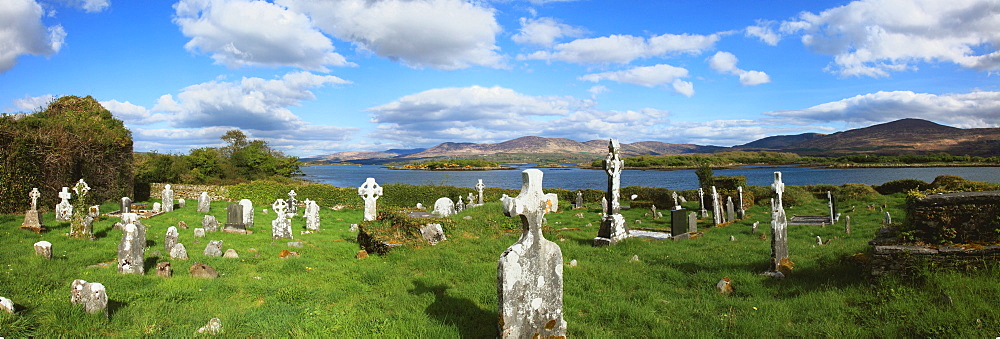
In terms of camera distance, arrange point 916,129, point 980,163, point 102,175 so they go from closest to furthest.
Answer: point 102,175 → point 980,163 → point 916,129

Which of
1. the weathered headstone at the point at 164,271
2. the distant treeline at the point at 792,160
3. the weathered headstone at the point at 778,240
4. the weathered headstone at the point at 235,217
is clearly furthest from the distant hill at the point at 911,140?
the weathered headstone at the point at 164,271

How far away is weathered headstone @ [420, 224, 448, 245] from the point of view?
38.7 ft

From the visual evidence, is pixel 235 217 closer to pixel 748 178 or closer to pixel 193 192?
pixel 193 192

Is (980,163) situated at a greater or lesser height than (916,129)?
lesser

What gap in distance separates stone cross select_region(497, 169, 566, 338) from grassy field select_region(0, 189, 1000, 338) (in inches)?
29.8

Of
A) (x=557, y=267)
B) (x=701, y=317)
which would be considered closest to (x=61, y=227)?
(x=557, y=267)

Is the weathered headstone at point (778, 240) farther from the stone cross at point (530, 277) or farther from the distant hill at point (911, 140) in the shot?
the distant hill at point (911, 140)

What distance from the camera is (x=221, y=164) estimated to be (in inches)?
1607

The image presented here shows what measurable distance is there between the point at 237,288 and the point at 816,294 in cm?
863

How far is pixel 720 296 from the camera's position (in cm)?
635

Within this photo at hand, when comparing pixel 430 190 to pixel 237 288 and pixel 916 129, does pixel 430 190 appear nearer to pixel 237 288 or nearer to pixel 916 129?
pixel 237 288

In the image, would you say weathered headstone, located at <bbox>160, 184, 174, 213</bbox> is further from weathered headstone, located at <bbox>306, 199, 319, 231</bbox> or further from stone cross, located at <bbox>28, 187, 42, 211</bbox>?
weathered headstone, located at <bbox>306, 199, 319, 231</bbox>

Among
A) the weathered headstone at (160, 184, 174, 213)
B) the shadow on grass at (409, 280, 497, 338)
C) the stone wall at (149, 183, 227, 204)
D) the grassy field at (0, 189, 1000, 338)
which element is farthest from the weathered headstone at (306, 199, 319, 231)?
the stone wall at (149, 183, 227, 204)

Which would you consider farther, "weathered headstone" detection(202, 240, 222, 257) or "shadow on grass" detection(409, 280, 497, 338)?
"weathered headstone" detection(202, 240, 222, 257)
